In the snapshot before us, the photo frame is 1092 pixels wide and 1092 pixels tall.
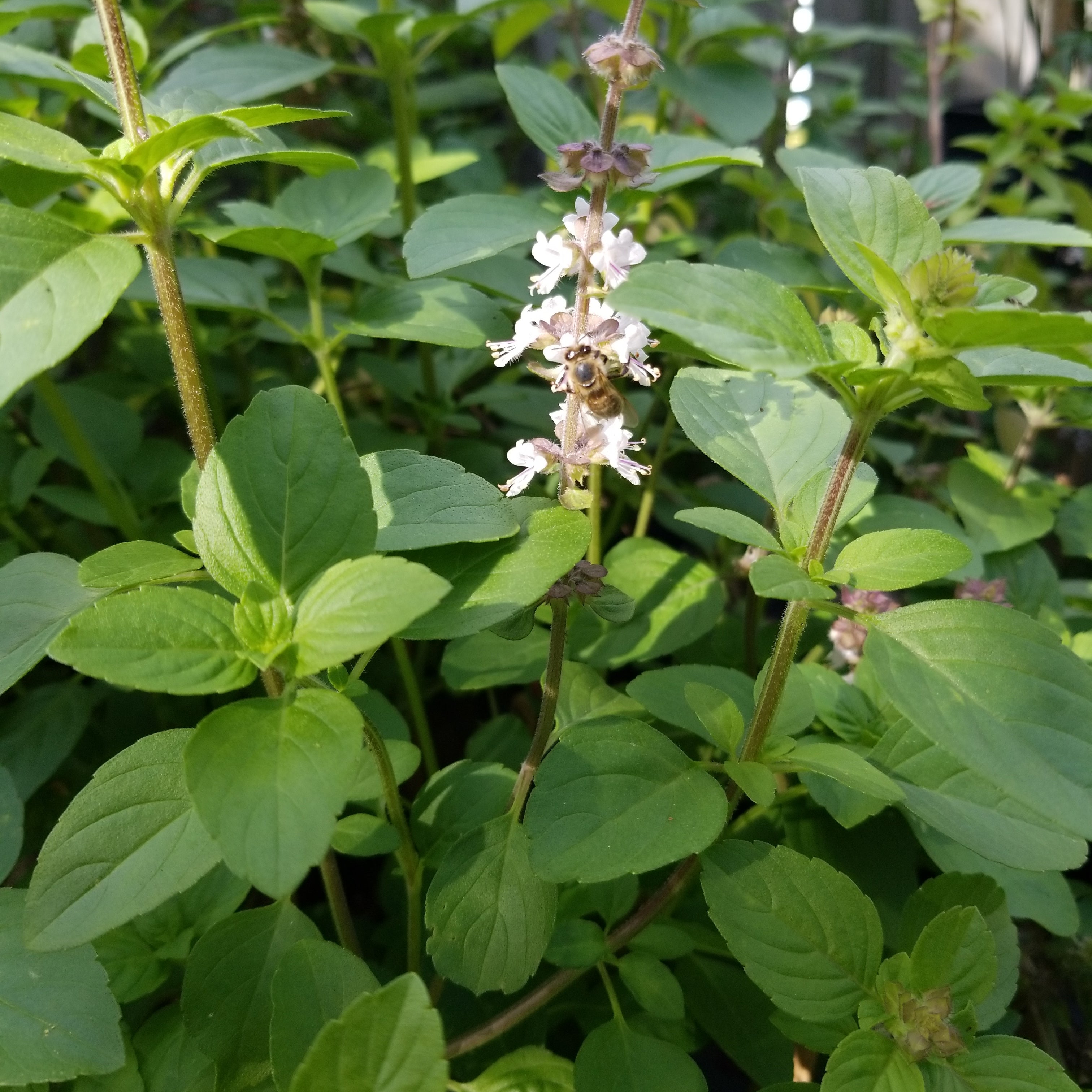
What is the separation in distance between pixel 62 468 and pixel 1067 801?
137cm

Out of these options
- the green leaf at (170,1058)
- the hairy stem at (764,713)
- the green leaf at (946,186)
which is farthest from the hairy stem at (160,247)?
the green leaf at (946,186)

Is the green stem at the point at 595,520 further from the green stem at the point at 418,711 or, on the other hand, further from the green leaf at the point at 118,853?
the green leaf at the point at 118,853

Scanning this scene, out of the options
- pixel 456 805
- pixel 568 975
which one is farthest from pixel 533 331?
pixel 568 975

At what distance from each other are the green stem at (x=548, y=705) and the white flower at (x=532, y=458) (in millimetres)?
96

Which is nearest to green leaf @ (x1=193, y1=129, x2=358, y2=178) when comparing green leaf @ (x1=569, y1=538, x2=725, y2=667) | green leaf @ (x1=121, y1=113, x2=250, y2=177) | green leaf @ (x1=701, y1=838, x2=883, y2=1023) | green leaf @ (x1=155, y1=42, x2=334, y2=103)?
green leaf @ (x1=121, y1=113, x2=250, y2=177)

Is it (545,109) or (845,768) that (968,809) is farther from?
(545,109)

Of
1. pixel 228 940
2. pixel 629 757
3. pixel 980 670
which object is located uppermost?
pixel 980 670

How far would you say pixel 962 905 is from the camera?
2.22 feet

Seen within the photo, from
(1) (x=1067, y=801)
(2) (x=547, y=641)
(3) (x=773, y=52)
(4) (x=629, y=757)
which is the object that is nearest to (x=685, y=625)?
(2) (x=547, y=641)

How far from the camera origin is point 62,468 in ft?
4.35

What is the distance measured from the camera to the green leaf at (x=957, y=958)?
600mm

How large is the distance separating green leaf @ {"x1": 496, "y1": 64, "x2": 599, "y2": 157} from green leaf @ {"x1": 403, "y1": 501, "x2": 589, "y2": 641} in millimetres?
528

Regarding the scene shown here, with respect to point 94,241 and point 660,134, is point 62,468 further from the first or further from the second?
point 660,134

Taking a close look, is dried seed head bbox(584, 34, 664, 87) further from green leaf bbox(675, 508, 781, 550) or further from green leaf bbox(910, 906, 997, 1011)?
green leaf bbox(910, 906, 997, 1011)
